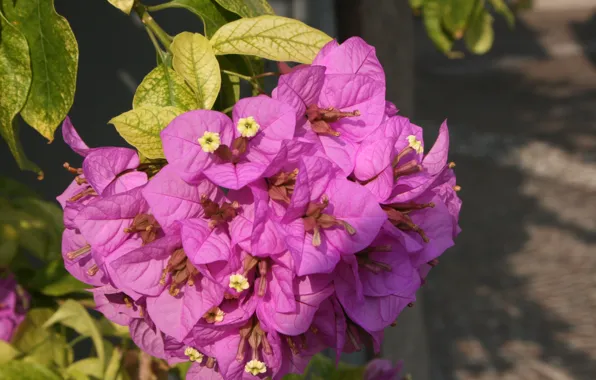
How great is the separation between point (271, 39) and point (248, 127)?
4.1 inches

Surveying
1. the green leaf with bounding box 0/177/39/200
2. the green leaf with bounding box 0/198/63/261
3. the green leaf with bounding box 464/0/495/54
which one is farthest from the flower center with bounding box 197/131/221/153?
the green leaf with bounding box 464/0/495/54

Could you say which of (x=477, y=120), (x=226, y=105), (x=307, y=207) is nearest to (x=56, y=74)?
(x=226, y=105)

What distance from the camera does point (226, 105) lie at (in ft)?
2.11

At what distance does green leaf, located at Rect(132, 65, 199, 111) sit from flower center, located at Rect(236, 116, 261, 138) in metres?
0.06

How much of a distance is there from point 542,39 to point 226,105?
892cm

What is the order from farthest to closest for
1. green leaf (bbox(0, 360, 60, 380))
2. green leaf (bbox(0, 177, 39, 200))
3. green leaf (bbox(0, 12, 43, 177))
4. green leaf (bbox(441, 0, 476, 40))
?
green leaf (bbox(441, 0, 476, 40))
green leaf (bbox(0, 177, 39, 200))
green leaf (bbox(0, 360, 60, 380))
green leaf (bbox(0, 12, 43, 177))

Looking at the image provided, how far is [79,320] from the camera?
954 mm

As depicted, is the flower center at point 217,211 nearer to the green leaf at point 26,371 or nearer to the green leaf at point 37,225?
the green leaf at point 26,371

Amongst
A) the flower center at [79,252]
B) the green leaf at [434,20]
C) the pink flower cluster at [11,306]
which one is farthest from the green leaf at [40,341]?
the green leaf at [434,20]

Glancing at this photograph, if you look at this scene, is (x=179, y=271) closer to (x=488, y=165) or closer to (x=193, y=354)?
(x=193, y=354)

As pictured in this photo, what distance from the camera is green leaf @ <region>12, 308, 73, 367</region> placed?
98 centimetres

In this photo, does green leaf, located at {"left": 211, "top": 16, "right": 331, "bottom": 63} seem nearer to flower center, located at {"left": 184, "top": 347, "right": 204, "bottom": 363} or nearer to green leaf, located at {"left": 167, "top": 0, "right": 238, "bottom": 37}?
green leaf, located at {"left": 167, "top": 0, "right": 238, "bottom": 37}

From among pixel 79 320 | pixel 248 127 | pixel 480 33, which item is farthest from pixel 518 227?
pixel 248 127

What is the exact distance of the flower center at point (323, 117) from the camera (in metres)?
0.56
